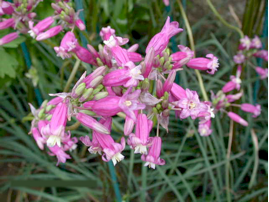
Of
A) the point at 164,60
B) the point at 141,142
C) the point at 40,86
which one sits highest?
the point at 164,60

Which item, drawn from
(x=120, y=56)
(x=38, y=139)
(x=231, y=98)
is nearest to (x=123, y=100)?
(x=120, y=56)

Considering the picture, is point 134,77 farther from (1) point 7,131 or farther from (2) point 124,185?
(1) point 7,131

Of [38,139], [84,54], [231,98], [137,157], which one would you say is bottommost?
[137,157]

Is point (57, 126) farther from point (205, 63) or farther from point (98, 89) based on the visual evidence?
point (205, 63)

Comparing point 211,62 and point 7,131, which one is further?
point 7,131

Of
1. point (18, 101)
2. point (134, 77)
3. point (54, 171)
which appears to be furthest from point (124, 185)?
point (134, 77)

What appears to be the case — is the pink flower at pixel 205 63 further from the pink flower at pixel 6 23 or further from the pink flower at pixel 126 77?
the pink flower at pixel 6 23

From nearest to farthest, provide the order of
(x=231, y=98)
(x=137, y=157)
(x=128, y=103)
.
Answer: (x=128, y=103), (x=231, y=98), (x=137, y=157)
